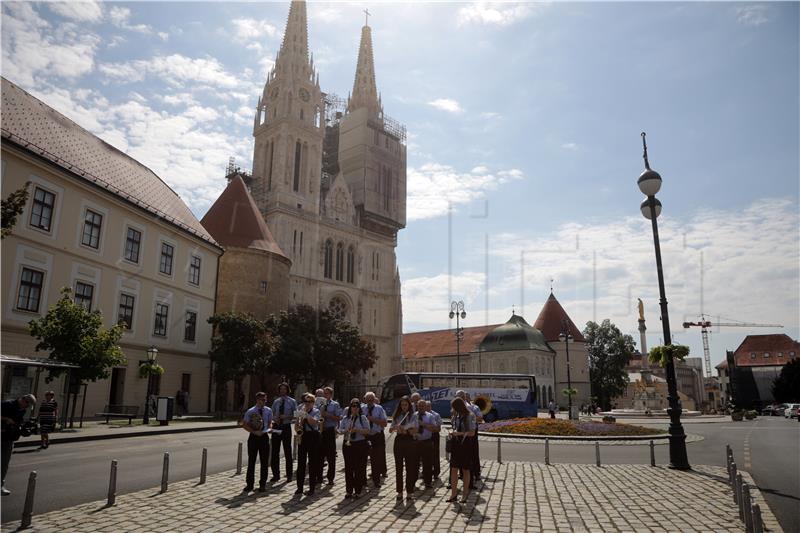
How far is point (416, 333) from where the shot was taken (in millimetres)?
100375

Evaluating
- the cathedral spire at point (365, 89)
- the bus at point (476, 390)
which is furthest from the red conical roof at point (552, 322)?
the bus at point (476, 390)

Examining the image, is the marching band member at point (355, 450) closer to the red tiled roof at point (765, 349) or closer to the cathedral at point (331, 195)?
the cathedral at point (331, 195)

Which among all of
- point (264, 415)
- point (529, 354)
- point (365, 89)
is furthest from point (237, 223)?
point (529, 354)

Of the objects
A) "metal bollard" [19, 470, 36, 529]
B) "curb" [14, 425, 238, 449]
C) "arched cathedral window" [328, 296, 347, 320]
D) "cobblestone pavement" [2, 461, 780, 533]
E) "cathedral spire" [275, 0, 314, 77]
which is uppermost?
"cathedral spire" [275, 0, 314, 77]

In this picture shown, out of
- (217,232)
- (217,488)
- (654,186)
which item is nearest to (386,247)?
(217,232)

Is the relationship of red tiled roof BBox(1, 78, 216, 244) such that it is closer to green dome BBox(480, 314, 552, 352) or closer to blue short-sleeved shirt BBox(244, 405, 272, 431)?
blue short-sleeved shirt BBox(244, 405, 272, 431)

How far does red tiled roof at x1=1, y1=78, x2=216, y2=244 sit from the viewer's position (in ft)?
78.0

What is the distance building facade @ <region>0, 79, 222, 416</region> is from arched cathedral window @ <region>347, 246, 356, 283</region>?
31392 mm

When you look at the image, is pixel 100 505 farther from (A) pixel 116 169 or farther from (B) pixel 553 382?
(B) pixel 553 382

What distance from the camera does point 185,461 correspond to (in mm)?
13148

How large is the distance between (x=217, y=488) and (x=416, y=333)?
299 feet

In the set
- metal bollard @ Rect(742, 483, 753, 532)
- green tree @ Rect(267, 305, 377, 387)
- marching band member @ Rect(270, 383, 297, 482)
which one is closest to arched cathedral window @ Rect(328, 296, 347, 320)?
green tree @ Rect(267, 305, 377, 387)

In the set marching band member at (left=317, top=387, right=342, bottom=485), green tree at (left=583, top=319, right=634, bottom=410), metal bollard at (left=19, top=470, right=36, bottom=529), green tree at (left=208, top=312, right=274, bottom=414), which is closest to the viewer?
metal bollard at (left=19, top=470, right=36, bottom=529)

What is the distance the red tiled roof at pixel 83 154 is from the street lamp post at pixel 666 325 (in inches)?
940
